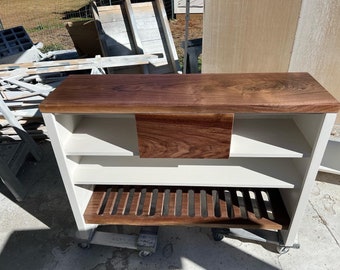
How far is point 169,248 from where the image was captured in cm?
165

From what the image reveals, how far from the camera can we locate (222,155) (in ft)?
3.88

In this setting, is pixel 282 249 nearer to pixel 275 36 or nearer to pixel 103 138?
pixel 103 138

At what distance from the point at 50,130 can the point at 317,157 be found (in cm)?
124

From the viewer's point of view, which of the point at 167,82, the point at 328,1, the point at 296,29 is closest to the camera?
the point at 167,82

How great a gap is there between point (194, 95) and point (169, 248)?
105cm

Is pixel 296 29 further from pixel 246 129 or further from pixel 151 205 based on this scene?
pixel 151 205

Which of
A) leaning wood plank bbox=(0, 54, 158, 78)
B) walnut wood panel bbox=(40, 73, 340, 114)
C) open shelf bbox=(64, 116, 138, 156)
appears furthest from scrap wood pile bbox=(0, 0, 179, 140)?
walnut wood panel bbox=(40, 73, 340, 114)

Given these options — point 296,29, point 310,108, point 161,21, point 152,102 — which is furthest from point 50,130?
point 161,21

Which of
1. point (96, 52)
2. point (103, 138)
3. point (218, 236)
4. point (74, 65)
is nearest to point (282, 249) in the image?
point (218, 236)

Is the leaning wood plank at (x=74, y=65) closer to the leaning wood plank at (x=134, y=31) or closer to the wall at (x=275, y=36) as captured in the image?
the leaning wood plank at (x=134, y=31)

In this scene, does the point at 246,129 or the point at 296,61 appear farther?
the point at 296,61

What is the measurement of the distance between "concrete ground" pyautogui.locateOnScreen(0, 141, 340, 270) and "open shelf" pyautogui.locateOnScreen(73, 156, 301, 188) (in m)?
0.54

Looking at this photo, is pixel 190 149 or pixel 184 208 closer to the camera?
pixel 190 149

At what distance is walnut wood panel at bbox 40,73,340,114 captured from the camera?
1.04 meters
